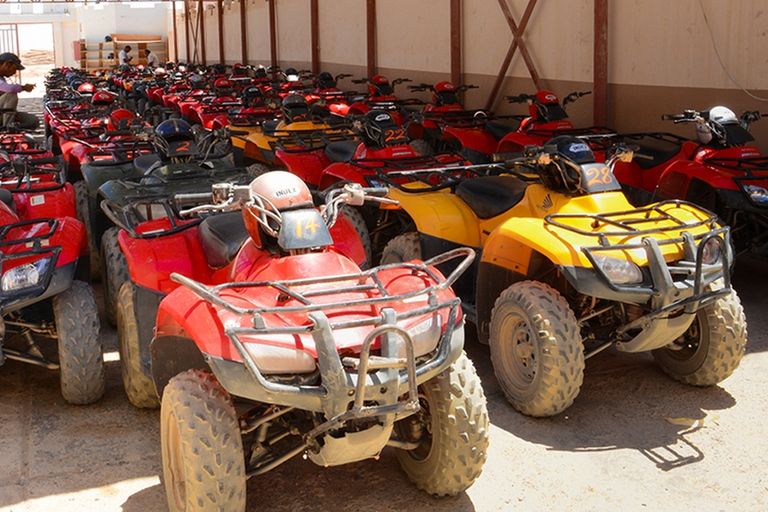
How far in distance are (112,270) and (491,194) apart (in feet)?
7.32

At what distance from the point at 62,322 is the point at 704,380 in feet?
10.5

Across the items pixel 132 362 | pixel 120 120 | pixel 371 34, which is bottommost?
pixel 132 362

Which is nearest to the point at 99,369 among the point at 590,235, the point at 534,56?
the point at 590,235

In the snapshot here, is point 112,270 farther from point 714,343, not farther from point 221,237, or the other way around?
point 714,343

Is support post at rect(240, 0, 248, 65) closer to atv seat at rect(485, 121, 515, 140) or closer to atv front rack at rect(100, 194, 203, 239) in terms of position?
atv seat at rect(485, 121, 515, 140)

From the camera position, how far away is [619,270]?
3904mm

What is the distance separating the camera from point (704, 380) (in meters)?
4.41

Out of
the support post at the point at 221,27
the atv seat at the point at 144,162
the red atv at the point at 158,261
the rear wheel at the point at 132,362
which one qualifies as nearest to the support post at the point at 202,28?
the support post at the point at 221,27

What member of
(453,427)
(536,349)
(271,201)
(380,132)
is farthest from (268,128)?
(453,427)

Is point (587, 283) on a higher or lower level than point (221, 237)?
lower

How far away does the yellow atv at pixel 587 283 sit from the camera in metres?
3.91

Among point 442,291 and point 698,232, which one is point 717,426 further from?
point 442,291

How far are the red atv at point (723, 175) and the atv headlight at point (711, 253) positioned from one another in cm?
168

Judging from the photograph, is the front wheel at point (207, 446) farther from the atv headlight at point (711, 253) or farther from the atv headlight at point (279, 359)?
the atv headlight at point (711, 253)
